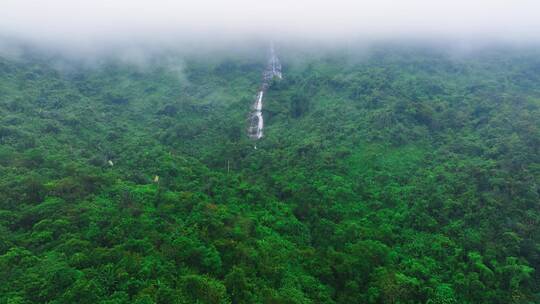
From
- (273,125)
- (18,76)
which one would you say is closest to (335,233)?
(273,125)

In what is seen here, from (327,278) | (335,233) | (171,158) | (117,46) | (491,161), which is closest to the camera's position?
(327,278)

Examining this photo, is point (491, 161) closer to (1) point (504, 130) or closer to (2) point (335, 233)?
(1) point (504, 130)

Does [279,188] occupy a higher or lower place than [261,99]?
lower

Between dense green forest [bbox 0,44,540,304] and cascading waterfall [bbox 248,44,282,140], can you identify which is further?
cascading waterfall [bbox 248,44,282,140]

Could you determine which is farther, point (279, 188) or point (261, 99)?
point (261, 99)
